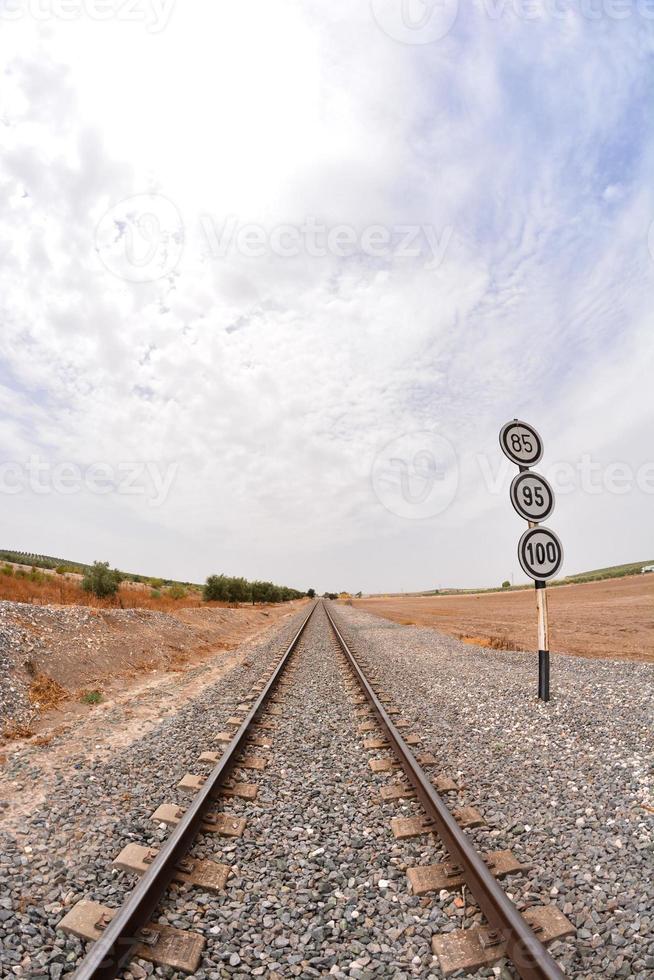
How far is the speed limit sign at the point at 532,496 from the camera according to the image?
7625mm

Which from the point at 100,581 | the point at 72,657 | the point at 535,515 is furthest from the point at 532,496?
the point at 100,581

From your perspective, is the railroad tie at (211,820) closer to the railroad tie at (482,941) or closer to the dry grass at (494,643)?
the railroad tie at (482,941)

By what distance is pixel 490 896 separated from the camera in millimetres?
2736

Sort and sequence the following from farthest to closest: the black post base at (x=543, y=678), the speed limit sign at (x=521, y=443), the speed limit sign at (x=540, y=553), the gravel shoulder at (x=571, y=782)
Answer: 1. the speed limit sign at (x=521, y=443)
2. the black post base at (x=543, y=678)
3. the speed limit sign at (x=540, y=553)
4. the gravel shoulder at (x=571, y=782)

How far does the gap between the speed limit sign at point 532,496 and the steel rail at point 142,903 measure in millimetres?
5644

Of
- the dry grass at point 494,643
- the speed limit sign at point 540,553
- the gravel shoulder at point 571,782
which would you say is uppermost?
the speed limit sign at point 540,553

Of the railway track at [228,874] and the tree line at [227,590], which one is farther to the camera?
the tree line at [227,590]

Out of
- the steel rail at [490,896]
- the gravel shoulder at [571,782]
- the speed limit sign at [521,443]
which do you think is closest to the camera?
the steel rail at [490,896]

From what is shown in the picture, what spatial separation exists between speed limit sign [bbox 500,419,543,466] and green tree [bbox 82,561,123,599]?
20.0 meters

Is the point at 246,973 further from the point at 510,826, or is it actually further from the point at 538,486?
the point at 538,486

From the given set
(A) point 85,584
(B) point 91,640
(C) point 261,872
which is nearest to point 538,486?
(C) point 261,872

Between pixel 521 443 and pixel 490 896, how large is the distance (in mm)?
6415

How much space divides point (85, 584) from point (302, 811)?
21279 millimetres

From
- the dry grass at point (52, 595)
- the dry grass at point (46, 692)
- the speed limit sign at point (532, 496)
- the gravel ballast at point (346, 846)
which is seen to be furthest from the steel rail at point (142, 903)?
the dry grass at point (52, 595)
